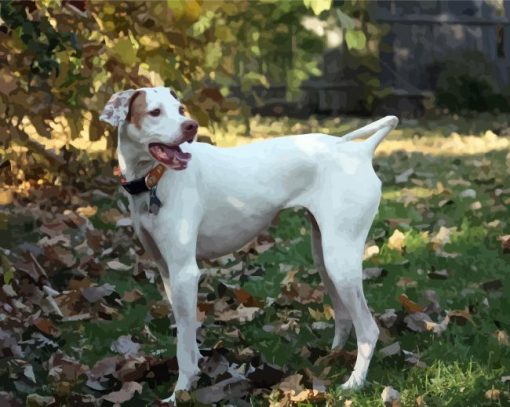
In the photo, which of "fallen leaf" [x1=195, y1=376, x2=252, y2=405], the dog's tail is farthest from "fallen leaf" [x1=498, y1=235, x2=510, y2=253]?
"fallen leaf" [x1=195, y1=376, x2=252, y2=405]

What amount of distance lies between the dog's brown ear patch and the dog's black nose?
0.18 m

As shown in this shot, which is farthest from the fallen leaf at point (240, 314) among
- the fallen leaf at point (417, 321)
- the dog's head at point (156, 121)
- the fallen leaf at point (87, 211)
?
the fallen leaf at point (87, 211)

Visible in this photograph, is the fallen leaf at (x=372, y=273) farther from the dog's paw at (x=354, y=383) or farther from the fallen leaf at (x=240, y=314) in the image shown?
the dog's paw at (x=354, y=383)

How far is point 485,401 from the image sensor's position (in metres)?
4.10

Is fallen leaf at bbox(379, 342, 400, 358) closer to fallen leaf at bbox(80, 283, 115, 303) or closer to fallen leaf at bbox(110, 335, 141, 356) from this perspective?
fallen leaf at bbox(110, 335, 141, 356)

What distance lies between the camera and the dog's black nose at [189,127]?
3977 mm

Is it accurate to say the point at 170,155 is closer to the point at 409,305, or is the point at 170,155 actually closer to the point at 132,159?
the point at 132,159

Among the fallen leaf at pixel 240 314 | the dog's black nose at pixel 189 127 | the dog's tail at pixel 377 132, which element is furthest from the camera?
the fallen leaf at pixel 240 314

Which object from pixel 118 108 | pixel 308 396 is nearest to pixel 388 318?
pixel 308 396

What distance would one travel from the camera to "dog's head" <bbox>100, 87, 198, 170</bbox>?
4008mm

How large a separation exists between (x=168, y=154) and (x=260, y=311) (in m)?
1.69

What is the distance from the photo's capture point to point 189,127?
3979 millimetres

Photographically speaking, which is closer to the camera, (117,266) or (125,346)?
(125,346)

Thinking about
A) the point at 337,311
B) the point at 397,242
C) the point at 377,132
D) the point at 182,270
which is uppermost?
the point at 377,132
